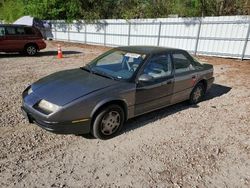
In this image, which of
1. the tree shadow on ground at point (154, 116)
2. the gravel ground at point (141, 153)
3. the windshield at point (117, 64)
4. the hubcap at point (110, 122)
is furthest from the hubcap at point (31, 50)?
the hubcap at point (110, 122)

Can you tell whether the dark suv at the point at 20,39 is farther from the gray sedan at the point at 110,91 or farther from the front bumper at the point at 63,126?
the front bumper at the point at 63,126

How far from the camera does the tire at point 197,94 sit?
5.87 metres

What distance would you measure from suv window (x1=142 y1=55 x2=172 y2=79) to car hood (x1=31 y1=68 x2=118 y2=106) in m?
0.81

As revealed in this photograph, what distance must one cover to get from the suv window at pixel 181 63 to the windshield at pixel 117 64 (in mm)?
950

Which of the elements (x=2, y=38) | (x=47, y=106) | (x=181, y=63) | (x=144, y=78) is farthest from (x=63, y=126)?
(x=2, y=38)

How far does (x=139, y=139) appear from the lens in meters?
4.16

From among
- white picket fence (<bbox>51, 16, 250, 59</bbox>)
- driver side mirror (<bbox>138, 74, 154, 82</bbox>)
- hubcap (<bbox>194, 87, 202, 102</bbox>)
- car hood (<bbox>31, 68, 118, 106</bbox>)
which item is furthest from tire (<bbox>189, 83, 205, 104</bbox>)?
white picket fence (<bbox>51, 16, 250, 59</bbox>)

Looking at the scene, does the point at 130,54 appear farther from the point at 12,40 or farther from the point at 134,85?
the point at 12,40

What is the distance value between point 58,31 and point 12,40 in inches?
493

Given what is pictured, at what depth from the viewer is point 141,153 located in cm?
375

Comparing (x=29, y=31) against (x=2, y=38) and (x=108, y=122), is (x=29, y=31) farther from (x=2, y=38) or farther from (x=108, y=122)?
(x=108, y=122)

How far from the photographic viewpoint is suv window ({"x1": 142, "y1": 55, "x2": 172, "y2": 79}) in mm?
4527

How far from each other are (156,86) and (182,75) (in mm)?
941

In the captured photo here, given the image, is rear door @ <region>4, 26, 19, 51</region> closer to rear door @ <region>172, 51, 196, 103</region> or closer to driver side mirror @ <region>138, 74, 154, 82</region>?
rear door @ <region>172, 51, 196, 103</region>
